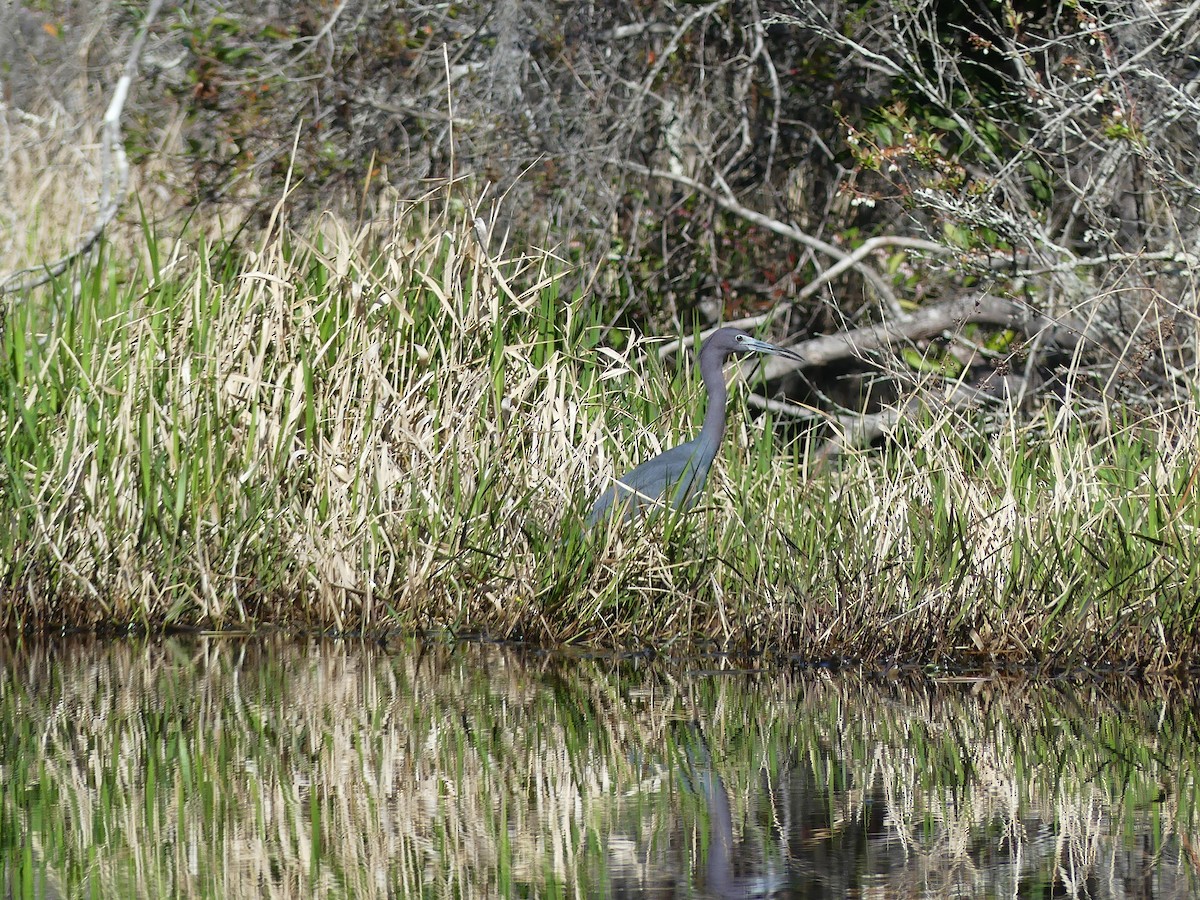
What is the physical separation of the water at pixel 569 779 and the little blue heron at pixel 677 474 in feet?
1.70

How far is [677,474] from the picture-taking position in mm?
6141

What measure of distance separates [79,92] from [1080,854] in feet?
29.0

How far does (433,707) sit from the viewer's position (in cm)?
507

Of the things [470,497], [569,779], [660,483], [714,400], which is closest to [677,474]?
[660,483]

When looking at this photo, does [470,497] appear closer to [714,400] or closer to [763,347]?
[714,400]

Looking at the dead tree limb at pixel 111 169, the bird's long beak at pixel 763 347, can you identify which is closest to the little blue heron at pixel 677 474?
the bird's long beak at pixel 763 347

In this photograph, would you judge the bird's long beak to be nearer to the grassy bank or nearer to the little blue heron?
the little blue heron

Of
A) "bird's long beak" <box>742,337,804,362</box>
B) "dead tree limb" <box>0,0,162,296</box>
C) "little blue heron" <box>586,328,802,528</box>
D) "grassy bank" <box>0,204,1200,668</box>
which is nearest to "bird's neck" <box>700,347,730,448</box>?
"little blue heron" <box>586,328,802,528</box>

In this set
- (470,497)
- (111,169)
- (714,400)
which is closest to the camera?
(470,497)

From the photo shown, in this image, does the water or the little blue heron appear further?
the little blue heron

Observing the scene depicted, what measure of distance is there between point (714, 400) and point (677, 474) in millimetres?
424

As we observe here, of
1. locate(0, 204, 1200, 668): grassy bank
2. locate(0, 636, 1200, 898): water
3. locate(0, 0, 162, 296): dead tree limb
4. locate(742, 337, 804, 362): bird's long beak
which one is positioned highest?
locate(0, 0, 162, 296): dead tree limb

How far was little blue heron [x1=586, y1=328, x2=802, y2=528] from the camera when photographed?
5914 millimetres

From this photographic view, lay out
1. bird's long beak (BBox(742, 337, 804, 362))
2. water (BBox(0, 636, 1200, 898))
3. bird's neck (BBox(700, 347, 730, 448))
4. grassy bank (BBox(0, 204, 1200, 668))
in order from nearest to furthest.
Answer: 1. water (BBox(0, 636, 1200, 898))
2. grassy bank (BBox(0, 204, 1200, 668))
3. bird's neck (BBox(700, 347, 730, 448))
4. bird's long beak (BBox(742, 337, 804, 362))
